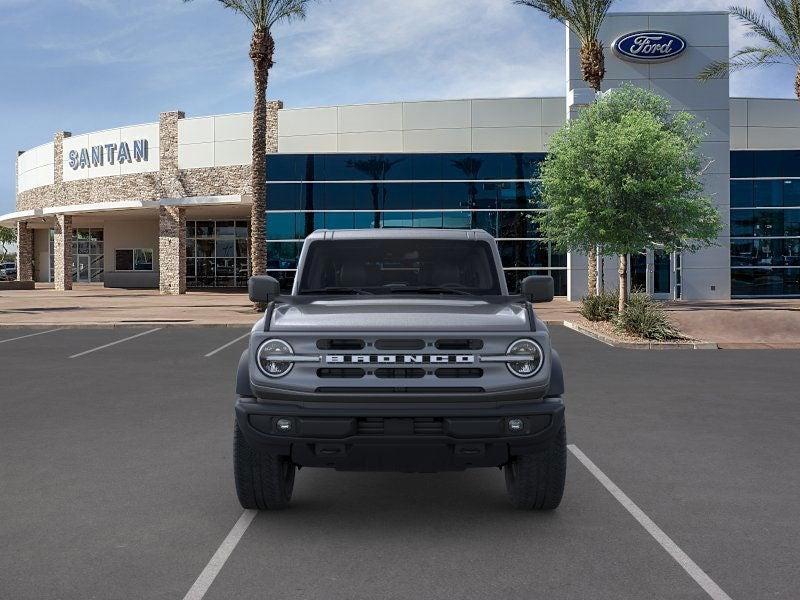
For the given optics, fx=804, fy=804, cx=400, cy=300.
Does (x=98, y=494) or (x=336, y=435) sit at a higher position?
(x=336, y=435)

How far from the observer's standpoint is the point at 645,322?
739 inches

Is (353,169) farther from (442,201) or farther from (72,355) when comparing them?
(72,355)

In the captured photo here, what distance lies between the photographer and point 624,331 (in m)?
19.5

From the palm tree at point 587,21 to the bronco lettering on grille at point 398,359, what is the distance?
23.7 m

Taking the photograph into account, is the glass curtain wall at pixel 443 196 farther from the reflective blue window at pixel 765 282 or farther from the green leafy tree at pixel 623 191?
the green leafy tree at pixel 623 191

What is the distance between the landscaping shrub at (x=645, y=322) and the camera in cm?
1855

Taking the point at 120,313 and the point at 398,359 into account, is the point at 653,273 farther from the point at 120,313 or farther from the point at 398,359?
the point at 398,359

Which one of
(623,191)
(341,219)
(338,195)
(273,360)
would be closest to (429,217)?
(341,219)

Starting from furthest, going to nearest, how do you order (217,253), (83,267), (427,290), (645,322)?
(83,267)
(217,253)
(645,322)
(427,290)

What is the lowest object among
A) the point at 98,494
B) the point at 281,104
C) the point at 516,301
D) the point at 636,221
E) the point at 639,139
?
the point at 98,494

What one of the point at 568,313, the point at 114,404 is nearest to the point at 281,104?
the point at 568,313

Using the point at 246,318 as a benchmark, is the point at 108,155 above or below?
above

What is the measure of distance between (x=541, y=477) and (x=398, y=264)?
213 centimetres

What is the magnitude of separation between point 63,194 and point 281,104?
19.7 m
